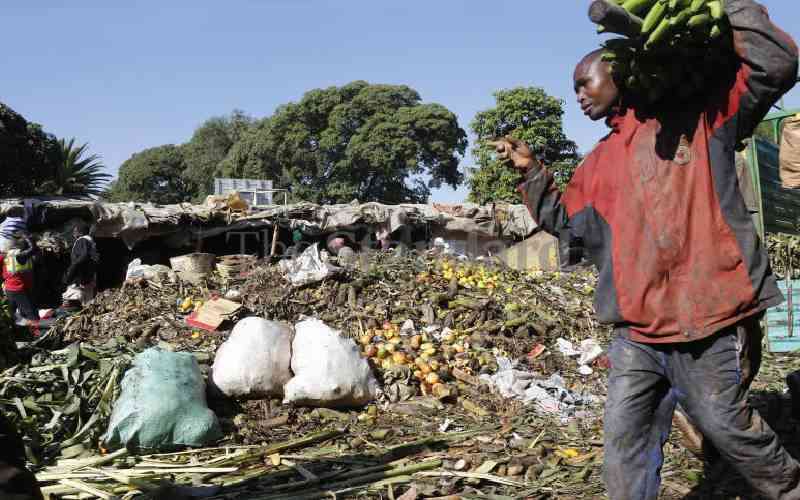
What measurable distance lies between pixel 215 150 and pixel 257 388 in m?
39.4

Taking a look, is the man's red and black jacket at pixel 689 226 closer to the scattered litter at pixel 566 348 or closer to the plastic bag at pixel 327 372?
the plastic bag at pixel 327 372

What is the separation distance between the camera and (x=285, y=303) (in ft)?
22.5

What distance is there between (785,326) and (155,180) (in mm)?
41123

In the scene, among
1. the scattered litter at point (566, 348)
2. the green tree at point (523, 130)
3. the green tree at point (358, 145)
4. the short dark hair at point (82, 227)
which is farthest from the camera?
the green tree at point (358, 145)

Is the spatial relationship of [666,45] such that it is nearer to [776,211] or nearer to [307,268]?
[307,268]

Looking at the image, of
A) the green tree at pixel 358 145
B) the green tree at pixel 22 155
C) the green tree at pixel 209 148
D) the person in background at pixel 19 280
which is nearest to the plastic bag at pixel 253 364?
the person in background at pixel 19 280

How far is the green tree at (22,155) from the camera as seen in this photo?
24234mm

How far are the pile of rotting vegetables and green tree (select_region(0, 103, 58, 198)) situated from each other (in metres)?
20.3

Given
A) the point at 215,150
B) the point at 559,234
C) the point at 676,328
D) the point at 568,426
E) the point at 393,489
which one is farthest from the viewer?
the point at 215,150

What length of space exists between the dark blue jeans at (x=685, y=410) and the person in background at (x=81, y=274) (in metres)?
7.84

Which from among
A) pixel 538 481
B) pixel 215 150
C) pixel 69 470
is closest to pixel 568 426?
pixel 538 481

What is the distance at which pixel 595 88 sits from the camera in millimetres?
2479

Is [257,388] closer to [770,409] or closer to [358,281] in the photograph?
[358,281]

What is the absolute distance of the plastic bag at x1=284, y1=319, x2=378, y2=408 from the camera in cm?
485
